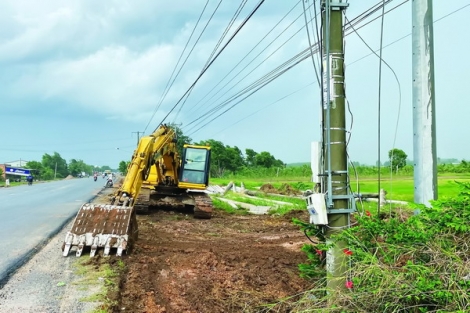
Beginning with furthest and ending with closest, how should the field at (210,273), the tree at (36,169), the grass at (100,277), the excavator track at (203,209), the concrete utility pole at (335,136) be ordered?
the tree at (36,169) < the excavator track at (203,209) < the grass at (100,277) < the field at (210,273) < the concrete utility pole at (335,136)

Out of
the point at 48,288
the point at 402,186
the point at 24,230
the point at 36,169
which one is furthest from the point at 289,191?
the point at 36,169

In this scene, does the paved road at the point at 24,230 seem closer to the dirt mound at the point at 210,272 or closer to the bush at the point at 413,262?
the dirt mound at the point at 210,272

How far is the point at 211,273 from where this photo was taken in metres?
7.27

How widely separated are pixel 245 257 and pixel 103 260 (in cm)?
259

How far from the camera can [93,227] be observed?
923 cm

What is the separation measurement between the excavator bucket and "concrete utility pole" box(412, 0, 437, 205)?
5.66 metres

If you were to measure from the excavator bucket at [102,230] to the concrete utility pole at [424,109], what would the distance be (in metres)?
5.66

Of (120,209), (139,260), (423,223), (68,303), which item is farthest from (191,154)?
(423,223)

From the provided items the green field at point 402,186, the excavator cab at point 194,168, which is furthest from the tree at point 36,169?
the excavator cab at point 194,168

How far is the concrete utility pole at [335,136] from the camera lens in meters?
4.70

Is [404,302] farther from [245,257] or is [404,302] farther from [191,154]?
[191,154]

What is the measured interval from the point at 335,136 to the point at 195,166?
13492 mm

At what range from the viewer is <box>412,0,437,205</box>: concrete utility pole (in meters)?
5.33

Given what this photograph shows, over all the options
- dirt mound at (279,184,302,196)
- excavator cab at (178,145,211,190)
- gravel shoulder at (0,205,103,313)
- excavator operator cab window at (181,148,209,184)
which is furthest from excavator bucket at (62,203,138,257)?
dirt mound at (279,184,302,196)
